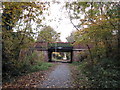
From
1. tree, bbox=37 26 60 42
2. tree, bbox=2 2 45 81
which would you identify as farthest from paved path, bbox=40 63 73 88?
tree, bbox=37 26 60 42

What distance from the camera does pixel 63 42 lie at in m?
15.0

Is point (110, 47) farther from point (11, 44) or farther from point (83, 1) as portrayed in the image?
point (11, 44)

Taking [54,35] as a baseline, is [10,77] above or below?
below

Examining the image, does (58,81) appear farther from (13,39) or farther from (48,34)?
(13,39)

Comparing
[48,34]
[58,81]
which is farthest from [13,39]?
[58,81]

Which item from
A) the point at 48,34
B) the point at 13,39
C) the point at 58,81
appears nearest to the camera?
the point at 58,81

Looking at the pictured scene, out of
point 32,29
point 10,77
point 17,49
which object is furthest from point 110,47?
point 10,77

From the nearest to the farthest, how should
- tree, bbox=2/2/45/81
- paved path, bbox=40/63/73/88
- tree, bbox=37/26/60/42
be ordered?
paved path, bbox=40/63/73/88 < tree, bbox=2/2/45/81 < tree, bbox=37/26/60/42

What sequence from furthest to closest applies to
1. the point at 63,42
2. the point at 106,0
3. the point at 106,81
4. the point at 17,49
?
the point at 63,42
the point at 17,49
the point at 106,0
the point at 106,81

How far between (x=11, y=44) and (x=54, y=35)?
2493mm

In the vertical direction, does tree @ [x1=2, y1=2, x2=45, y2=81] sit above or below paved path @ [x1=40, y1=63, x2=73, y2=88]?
above

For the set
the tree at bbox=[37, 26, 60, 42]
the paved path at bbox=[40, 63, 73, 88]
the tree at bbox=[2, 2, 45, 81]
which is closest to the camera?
the paved path at bbox=[40, 63, 73, 88]

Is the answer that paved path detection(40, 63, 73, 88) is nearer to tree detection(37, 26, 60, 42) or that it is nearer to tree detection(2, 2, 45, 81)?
tree detection(2, 2, 45, 81)

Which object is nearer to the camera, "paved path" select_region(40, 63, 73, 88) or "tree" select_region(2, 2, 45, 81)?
"paved path" select_region(40, 63, 73, 88)
